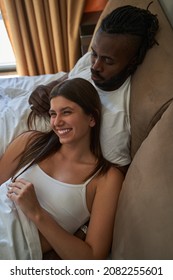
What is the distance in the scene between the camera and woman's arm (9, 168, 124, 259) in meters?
0.79

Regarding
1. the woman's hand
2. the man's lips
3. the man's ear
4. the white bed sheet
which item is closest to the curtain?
the white bed sheet

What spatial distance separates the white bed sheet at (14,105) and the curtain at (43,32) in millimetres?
535

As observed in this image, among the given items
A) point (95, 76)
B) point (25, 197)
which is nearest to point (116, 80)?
point (95, 76)

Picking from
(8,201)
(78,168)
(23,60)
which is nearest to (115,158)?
(78,168)

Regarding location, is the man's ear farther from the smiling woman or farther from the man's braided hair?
the man's braided hair

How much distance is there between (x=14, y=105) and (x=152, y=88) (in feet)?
2.26

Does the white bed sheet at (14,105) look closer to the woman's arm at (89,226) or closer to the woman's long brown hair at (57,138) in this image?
the woman's long brown hair at (57,138)

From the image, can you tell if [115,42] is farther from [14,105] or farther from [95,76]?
[14,105]

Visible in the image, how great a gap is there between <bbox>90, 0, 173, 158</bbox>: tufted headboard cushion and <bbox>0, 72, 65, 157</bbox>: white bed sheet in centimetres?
43

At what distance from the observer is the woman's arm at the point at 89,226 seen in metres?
0.79

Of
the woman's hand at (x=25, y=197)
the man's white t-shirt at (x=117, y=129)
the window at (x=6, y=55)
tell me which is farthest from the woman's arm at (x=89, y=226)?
the window at (x=6, y=55)
